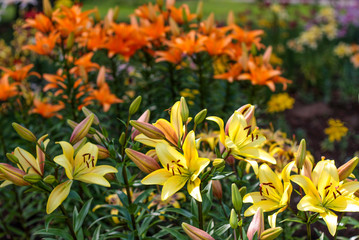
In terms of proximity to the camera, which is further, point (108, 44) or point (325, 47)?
point (325, 47)

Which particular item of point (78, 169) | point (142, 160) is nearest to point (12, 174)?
point (78, 169)

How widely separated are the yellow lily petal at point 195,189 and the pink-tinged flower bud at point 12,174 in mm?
453

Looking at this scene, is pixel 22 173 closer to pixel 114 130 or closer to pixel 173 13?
pixel 114 130

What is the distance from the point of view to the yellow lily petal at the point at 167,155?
38.6 inches

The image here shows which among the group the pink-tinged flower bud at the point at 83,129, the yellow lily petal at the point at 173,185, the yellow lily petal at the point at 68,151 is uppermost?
the pink-tinged flower bud at the point at 83,129

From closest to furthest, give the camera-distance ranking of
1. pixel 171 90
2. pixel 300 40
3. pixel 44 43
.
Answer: pixel 44 43, pixel 171 90, pixel 300 40

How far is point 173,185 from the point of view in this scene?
1000 mm

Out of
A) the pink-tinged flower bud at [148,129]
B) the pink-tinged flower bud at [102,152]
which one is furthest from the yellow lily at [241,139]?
the pink-tinged flower bud at [102,152]

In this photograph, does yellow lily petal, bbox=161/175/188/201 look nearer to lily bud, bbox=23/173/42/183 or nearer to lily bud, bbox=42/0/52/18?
lily bud, bbox=23/173/42/183

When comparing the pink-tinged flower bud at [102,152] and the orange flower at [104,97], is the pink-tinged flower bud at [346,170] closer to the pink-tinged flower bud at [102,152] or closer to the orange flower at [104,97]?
the pink-tinged flower bud at [102,152]

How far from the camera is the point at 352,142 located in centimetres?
372

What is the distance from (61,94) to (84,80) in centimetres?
17

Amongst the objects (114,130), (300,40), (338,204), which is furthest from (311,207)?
(300,40)

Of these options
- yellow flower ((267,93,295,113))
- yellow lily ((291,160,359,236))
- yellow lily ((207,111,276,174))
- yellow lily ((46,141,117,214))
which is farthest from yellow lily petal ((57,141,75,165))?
yellow flower ((267,93,295,113))
